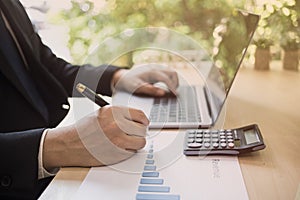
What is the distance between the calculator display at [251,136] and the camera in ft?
2.55

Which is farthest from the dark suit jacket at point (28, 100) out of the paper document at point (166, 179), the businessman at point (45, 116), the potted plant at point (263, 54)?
the potted plant at point (263, 54)

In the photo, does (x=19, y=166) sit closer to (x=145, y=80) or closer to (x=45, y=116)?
(x=45, y=116)

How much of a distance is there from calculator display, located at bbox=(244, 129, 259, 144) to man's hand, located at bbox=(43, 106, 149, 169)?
20 cm

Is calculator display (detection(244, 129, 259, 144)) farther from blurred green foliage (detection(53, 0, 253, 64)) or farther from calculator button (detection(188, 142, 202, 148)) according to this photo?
blurred green foliage (detection(53, 0, 253, 64))

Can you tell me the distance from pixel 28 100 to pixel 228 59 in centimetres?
57

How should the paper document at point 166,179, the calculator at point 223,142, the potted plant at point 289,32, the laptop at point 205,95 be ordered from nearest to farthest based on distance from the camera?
the paper document at point 166,179 → the calculator at point 223,142 → the laptop at point 205,95 → the potted plant at point 289,32

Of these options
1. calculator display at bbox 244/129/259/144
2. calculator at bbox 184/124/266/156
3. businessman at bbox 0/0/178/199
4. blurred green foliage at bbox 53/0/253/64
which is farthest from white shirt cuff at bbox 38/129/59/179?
blurred green foliage at bbox 53/0/253/64

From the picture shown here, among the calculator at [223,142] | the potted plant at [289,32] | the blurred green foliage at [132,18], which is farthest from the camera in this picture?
the blurred green foliage at [132,18]

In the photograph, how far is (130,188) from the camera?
647 millimetres

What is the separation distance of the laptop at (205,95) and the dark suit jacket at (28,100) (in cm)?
15

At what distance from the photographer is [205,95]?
1.18 meters

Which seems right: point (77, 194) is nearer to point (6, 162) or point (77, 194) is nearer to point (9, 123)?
point (6, 162)

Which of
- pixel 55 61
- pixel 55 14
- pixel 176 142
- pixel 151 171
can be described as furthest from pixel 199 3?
pixel 151 171

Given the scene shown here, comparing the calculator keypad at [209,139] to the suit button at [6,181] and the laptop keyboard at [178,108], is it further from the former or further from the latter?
the suit button at [6,181]
